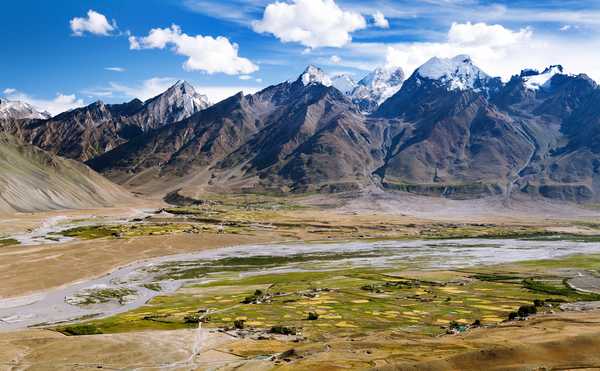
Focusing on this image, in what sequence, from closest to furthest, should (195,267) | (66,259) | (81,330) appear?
1. (81,330)
2. (66,259)
3. (195,267)

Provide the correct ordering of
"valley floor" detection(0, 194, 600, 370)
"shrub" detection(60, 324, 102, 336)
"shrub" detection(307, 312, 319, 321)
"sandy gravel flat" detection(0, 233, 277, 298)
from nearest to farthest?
"valley floor" detection(0, 194, 600, 370)
"shrub" detection(60, 324, 102, 336)
"shrub" detection(307, 312, 319, 321)
"sandy gravel flat" detection(0, 233, 277, 298)

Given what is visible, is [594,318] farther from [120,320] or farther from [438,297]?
[120,320]

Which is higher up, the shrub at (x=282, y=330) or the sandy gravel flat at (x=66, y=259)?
the shrub at (x=282, y=330)

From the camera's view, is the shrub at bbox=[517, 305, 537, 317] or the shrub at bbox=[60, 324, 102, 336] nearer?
the shrub at bbox=[60, 324, 102, 336]

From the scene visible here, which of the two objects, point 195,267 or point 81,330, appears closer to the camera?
point 81,330

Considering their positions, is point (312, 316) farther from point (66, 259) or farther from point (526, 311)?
point (66, 259)

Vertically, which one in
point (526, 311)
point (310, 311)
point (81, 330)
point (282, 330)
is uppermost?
point (526, 311)

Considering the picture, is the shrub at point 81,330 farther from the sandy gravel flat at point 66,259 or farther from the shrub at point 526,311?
the shrub at point 526,311

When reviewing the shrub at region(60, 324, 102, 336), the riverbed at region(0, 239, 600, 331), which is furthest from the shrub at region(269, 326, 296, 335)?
the riverbed at region(0, 239, 600, 331)

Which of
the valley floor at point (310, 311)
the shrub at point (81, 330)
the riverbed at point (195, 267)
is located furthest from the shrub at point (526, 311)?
the riverbed at point (195, 267)

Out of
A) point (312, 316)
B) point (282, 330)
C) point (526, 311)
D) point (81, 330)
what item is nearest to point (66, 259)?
point (81, 330)

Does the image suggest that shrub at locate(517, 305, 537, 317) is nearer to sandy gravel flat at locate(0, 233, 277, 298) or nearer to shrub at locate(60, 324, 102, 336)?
shrub at locate(60, 324, 102, 336)

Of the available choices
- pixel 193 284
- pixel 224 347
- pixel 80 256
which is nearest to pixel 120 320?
pixel 224 347
